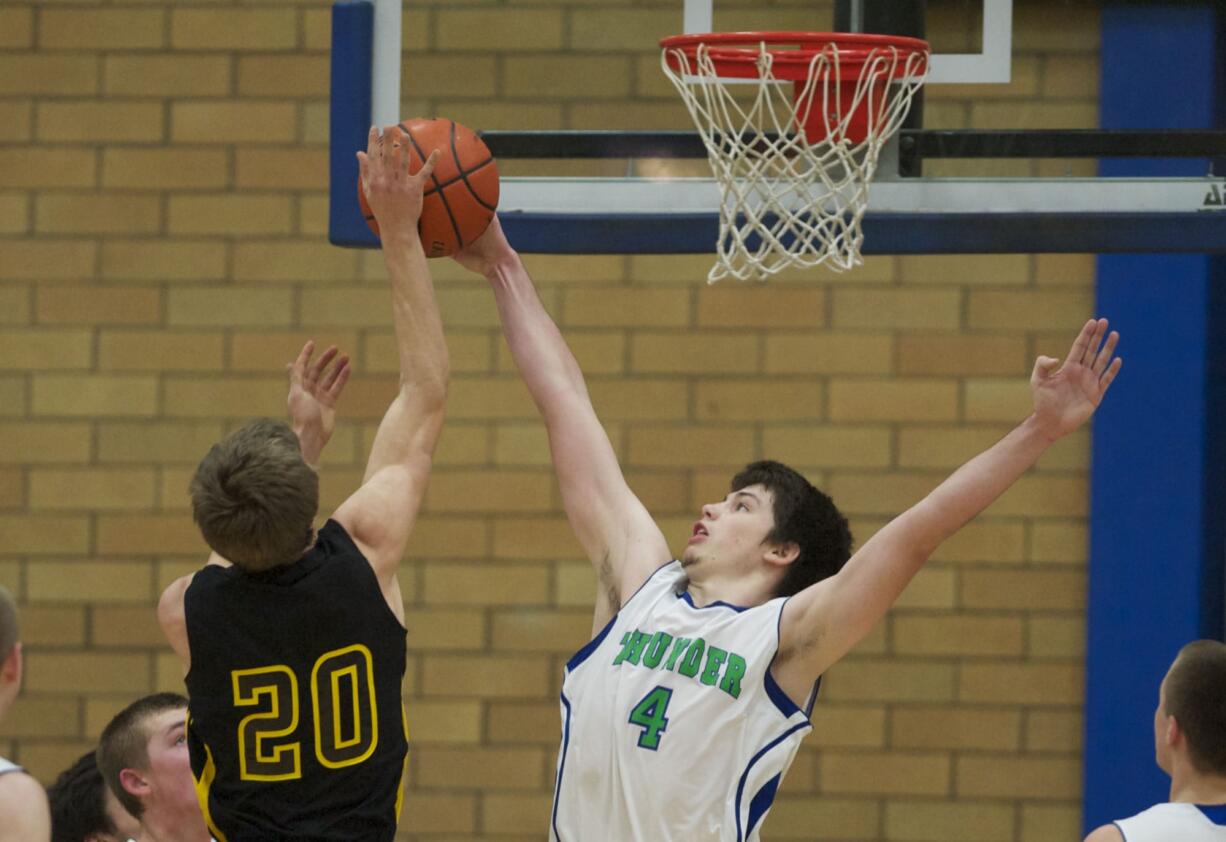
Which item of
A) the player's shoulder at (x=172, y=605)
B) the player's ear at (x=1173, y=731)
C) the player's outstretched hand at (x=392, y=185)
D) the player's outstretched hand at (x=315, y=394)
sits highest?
the player's outstretched hand at (x=392, y=185)

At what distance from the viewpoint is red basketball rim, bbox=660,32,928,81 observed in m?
4.07

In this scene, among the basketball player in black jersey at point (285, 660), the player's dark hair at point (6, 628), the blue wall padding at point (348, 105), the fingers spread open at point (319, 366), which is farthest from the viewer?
the blue wall padding at point (348, 105)

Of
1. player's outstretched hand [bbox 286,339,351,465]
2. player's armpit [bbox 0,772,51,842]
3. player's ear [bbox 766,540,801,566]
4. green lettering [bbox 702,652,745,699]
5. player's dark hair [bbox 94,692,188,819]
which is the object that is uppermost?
player's outstretched hand [bbox 286,339,351,465]

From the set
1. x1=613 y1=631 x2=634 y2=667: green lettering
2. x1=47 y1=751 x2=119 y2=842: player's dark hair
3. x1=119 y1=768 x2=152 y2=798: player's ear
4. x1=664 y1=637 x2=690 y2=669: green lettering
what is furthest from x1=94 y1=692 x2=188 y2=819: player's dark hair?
x1=664 y1=637 x2=690 y2=669: green lettering

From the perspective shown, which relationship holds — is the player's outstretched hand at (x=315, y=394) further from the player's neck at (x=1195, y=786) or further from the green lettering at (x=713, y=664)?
the player's neck at (x=1195, y=786)

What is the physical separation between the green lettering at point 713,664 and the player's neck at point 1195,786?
92 cm

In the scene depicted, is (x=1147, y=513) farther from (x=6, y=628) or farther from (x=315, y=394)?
(x=6, y=628)

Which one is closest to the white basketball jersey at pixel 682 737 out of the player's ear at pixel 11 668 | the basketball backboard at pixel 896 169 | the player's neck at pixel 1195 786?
the player's neck at pixel 1195 786

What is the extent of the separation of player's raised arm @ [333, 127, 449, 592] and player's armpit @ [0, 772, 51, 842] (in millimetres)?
734

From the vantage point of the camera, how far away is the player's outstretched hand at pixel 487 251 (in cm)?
399

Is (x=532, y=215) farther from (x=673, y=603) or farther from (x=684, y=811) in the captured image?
(x=684, y=811)

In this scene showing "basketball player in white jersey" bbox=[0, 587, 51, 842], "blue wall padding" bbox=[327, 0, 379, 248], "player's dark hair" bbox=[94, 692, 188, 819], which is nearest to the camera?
"basketball player in white jersey" bbox=[0, 587, 51, 842]

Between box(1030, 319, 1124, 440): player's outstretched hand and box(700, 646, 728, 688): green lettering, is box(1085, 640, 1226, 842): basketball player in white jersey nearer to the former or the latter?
box(1030, 319, 1124, 440): player's outstretched hand

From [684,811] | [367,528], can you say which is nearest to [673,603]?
[684,811]
